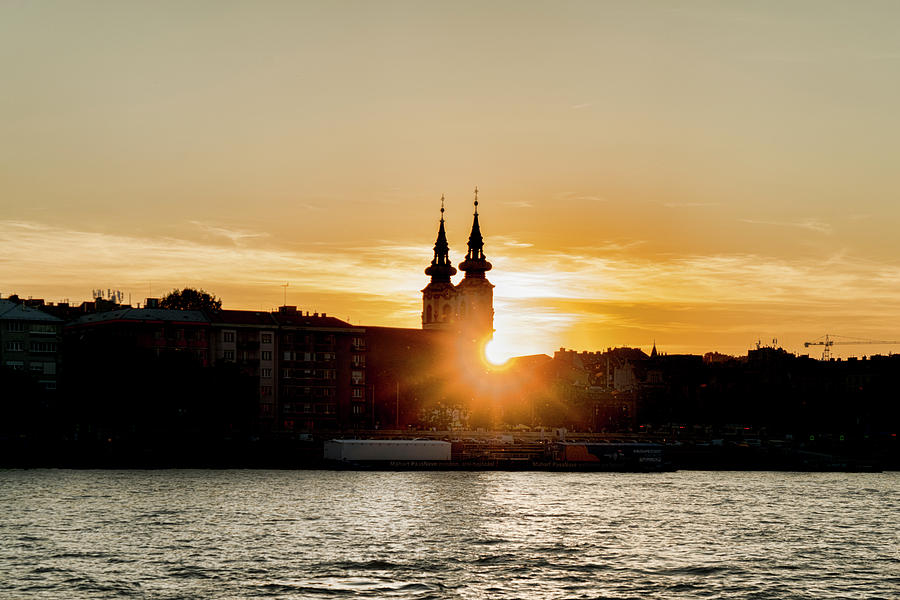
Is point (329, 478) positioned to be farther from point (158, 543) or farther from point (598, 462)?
point (158, 543)

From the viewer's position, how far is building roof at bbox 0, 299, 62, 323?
15950cm

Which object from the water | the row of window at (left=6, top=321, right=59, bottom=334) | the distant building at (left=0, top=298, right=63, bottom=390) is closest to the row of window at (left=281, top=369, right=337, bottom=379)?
the distant building at (left=0, top=298, right=63, bottom=390)

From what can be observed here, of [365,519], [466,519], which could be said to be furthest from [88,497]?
[466,519]

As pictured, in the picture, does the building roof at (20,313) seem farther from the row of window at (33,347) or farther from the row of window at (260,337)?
the row of window at (260,337)

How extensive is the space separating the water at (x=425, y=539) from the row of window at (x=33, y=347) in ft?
145

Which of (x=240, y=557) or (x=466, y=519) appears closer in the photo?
(x=240, y=557)

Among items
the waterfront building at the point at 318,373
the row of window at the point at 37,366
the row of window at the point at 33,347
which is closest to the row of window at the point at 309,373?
the waterfront building at the point at 318,373

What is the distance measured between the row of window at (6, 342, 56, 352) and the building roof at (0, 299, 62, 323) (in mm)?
2943

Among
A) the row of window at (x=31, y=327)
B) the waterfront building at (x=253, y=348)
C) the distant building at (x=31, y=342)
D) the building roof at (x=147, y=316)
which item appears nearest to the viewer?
the distant building at (x=31, y=342)

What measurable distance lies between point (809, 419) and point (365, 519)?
12301 centimetres

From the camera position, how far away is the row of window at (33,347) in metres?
158

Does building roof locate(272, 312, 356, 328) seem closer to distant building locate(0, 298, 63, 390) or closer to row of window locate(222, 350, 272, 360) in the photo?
row of window locate(222, 350, 272, 360)

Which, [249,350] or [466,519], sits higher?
[249,350]

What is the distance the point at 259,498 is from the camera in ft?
324
